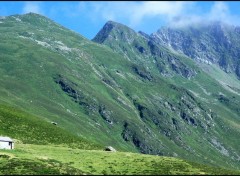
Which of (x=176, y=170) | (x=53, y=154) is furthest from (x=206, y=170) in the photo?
(x=53, y=154)

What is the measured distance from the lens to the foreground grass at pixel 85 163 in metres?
73.9

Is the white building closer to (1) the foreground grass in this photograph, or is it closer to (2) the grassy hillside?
(1) the foreground grass

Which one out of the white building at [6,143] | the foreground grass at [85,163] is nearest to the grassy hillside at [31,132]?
the white building at [6,143]

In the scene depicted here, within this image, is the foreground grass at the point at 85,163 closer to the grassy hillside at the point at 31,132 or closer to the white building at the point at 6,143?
the white building at the point at 6,143

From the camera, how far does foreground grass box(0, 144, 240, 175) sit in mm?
73938

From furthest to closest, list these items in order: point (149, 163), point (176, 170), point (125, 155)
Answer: point (125, 155) < point (149, 163) < point (176, 170)

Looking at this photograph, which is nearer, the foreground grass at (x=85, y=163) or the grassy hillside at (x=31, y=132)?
the foreground grass at (x=85, y=163)

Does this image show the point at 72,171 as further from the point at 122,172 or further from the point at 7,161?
the point at 7,161

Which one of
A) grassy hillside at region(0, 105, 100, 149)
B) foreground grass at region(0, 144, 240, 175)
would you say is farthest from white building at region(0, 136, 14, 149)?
grassy hillside at region(0, 105, 100, 149)

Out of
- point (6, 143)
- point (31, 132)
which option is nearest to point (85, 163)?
point (6, 143)

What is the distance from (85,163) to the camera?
271ft

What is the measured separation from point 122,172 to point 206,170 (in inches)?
672

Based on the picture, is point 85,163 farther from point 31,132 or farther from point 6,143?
point 31,132

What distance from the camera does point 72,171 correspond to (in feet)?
237
